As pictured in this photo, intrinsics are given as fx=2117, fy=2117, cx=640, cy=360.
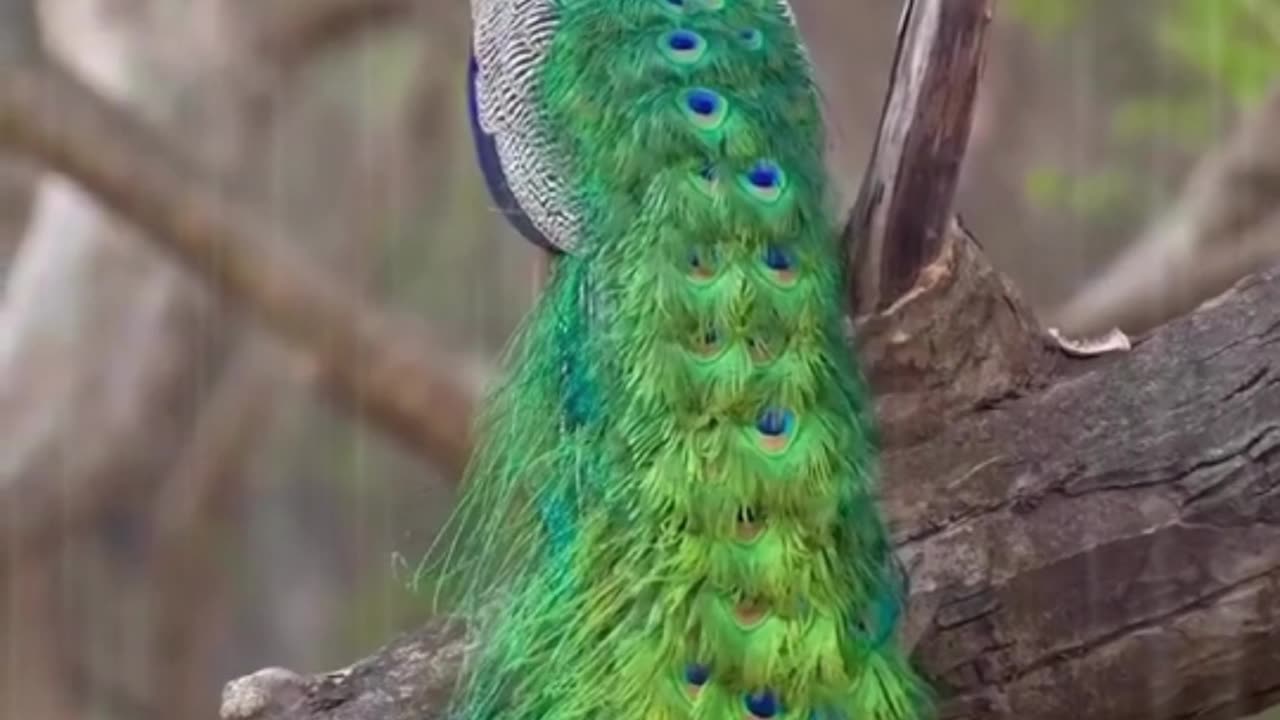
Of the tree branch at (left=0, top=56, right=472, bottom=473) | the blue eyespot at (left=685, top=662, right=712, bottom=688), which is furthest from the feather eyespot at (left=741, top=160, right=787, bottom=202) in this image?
the tree branch at (left=0, top=56, right=472, bottom=473)

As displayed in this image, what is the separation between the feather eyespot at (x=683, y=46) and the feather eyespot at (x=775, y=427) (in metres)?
0.49

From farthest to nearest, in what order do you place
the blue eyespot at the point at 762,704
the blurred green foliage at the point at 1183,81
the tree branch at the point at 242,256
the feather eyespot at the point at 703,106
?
the blurred green foliage at the point at 1183,81, the tree branch at the point at 242,256, the feather eyespot at the point at 703,106, the blue eyespot at the point at 762,704

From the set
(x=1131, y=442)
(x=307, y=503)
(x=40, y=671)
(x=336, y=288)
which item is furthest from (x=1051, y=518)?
(x=307, y=503)

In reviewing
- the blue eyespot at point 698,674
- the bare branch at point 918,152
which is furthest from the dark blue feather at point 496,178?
the blue eyespot at point 698,674

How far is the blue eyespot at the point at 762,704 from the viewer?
6.48 ft

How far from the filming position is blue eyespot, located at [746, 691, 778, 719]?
197 cm

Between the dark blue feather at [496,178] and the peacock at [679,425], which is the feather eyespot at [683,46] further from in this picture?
the dark blue feather at [496,178]

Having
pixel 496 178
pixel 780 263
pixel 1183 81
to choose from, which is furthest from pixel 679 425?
pixel 1183 81

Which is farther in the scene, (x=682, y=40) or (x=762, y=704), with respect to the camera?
(x=682, y=40)

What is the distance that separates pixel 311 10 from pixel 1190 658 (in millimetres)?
3696

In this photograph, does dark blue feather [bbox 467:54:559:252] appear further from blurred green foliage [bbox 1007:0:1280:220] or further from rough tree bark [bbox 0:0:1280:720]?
blurred green foliage [bbox 1007:0:1280:220]

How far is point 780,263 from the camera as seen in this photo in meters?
2.26

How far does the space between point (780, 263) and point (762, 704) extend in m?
0.51

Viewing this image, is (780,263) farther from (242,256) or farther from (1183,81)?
(1183,81)
